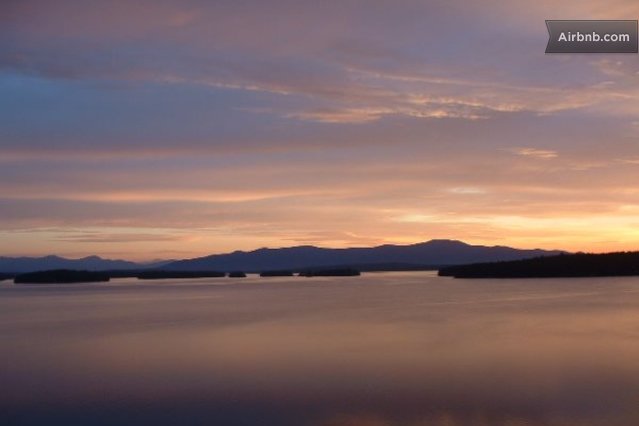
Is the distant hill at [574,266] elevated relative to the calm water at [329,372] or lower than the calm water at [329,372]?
elevated

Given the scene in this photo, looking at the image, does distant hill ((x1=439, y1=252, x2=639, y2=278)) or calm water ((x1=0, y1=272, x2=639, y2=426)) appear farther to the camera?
distant hill ((x1=439, y1=252, x2=639, y2=278))

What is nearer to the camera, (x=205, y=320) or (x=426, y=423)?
(x=426, y=423)

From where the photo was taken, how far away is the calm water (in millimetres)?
9711

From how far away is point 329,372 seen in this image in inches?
508

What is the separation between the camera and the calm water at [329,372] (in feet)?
31.9

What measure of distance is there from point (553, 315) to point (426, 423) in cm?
1652

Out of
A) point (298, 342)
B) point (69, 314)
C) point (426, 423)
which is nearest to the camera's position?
point (426, 423)

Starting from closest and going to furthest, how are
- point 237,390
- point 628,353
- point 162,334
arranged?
point 237,390 < point 628,353 < point 162,334

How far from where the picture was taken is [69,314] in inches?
1190

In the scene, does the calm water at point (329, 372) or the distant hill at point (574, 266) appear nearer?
the calm water at point (329, 372)

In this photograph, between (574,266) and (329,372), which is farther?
(574,266)

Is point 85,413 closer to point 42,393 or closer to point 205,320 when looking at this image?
point 42,393

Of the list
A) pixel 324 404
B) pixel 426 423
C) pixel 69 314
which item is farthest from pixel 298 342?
pixel 69 314

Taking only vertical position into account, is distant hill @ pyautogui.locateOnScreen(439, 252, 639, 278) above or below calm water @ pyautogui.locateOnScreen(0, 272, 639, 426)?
above
